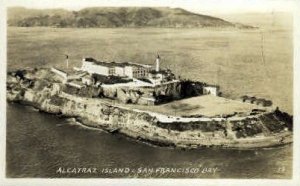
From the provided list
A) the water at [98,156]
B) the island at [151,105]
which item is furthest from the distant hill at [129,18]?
the water at [98,156]

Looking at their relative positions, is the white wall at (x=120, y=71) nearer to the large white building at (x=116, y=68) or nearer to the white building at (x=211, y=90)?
the large white building at (x=116, y=68)

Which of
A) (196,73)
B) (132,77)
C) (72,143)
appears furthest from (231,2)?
(72,143)

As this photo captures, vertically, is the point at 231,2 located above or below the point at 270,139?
above

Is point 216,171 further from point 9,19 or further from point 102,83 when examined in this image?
point 9,19

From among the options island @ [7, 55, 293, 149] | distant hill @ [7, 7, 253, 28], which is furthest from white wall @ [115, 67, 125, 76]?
distant hill @ [7, 7, 253, 28]

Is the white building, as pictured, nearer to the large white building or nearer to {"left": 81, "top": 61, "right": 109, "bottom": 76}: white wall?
the large white building

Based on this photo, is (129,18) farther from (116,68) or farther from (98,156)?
(98,156)
